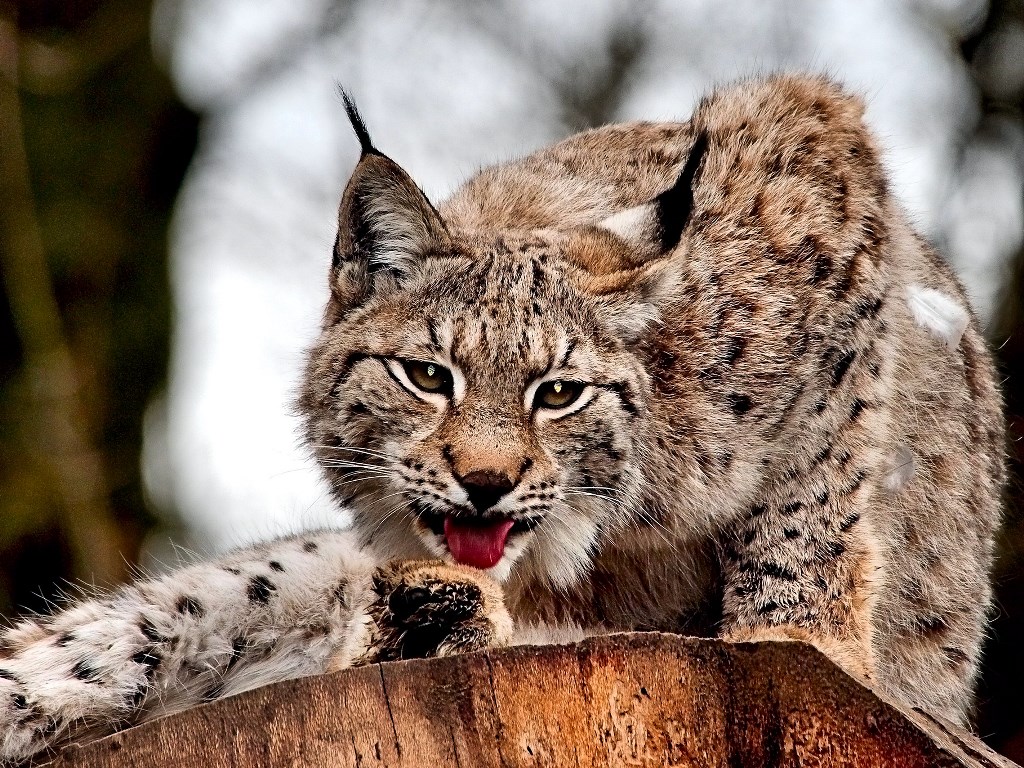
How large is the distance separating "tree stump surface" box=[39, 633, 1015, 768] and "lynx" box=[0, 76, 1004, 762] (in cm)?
95

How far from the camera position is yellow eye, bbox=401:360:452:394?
4.38 m

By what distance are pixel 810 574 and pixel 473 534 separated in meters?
1.22

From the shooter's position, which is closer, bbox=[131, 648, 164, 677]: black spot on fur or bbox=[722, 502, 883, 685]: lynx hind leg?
bbox=[131, 648, 164, 677]: black spot on fur

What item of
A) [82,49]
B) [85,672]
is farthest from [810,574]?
[82,49]

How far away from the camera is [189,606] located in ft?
14.1

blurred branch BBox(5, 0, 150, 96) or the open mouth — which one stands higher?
blurred branch BBox(5, 0, 150, 96)

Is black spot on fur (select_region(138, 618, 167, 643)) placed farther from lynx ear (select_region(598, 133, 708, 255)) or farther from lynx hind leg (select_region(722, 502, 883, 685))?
lynx ear (select_region(598, 133, 708, 255))

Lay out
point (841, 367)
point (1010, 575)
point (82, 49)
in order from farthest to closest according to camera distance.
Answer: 1. point (82, 49)
2. point (1010, 575)
3. point (841, 367)

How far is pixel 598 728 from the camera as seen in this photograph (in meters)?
2.81

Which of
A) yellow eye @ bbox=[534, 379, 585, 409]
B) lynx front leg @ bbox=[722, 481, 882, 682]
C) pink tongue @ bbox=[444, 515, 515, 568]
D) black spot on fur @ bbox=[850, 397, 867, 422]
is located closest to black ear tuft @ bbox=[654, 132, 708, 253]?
yellow eye @ bbox=[534, 379, 585, 409]

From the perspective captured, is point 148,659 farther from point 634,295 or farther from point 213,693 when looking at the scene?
point 634,295

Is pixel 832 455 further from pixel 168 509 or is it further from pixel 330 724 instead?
pixel 168 509

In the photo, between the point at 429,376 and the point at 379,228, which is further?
the point at 379,228

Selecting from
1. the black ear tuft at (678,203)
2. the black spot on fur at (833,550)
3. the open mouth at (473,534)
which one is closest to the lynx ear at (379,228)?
the black ear tuft at (678,203)
